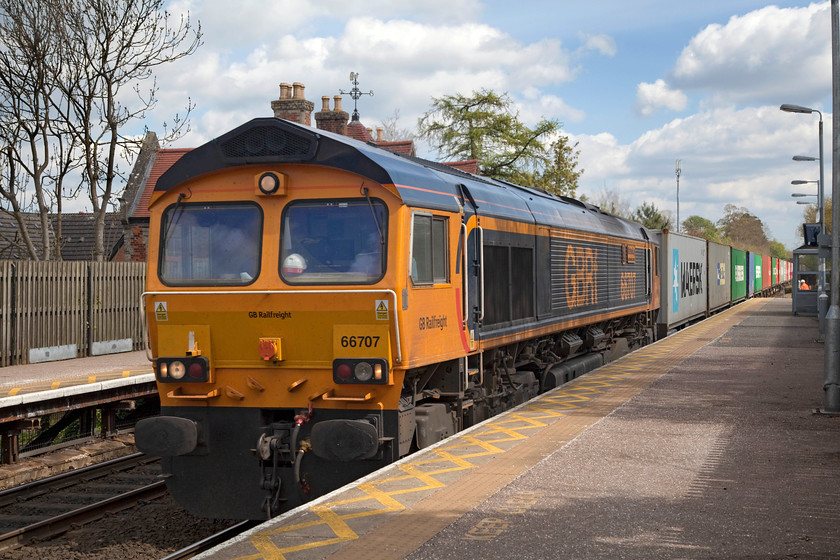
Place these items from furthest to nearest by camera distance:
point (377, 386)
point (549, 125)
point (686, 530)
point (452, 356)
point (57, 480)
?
1. point (549, 125)
2. point (57, 480)
3. point (452, 356)
4. point (377, 386)
5. point (686, 530)

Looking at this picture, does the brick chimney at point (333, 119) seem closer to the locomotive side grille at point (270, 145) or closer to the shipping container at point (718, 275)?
the shipping container at point (718, 275)

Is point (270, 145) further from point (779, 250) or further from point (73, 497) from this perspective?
point (779, 250)

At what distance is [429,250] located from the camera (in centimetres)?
838

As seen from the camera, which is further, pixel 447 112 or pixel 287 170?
pixel 447 112

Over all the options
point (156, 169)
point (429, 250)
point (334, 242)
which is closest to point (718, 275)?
point (156, 169)

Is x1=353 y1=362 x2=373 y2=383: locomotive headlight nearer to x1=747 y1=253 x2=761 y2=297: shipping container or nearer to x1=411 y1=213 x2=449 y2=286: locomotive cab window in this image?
x1=411 y1=213 x2=449 y2=286: locomotive cab window

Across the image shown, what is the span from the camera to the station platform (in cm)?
606

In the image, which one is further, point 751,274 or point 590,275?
point 751,274

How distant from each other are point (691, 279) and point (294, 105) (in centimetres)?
1528

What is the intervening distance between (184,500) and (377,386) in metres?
2.21

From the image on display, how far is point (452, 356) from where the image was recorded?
8.88 meters

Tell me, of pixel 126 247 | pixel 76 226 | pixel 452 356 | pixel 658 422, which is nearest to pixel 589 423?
pixel 658 422

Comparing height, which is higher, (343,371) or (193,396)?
(343,371)

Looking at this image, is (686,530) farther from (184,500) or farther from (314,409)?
(184,500)
